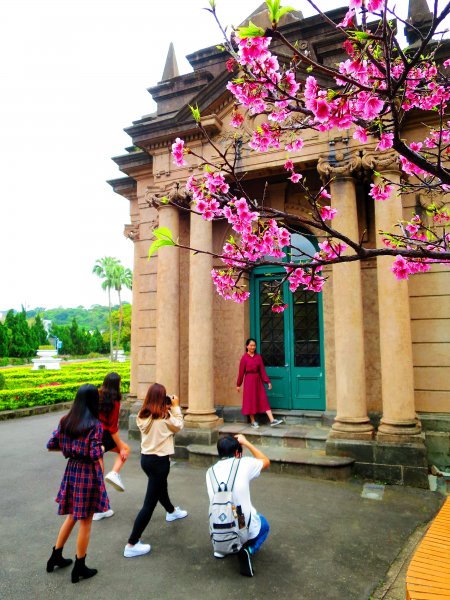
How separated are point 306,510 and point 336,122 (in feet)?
15.6

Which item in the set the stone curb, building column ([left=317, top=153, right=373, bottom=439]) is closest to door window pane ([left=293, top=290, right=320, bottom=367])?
building column ([left=317, top=153, right=373, bottom=439])

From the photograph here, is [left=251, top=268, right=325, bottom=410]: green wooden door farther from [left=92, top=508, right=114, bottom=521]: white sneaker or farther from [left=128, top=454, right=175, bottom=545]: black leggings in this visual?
[left=128, top=454, right=175, bottom=545]: black leggings

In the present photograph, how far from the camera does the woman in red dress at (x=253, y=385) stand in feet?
28.0

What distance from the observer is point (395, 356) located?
702cm

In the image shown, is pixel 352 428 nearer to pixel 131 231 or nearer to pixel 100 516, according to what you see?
pixel 100 516

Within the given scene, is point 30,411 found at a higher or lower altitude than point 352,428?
lower

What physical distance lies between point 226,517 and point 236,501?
0.16m

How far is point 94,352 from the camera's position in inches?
2425

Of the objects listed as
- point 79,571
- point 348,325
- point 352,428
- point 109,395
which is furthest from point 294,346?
point 79,571

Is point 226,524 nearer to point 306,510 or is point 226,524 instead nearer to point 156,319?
point 306,510

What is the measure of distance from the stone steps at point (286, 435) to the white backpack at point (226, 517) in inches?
156

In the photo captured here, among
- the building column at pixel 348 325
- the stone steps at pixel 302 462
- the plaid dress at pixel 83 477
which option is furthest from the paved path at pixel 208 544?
the building column at pixel 348 325

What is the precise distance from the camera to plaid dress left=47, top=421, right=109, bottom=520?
3898 millimetres

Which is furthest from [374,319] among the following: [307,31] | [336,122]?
[307,31]
